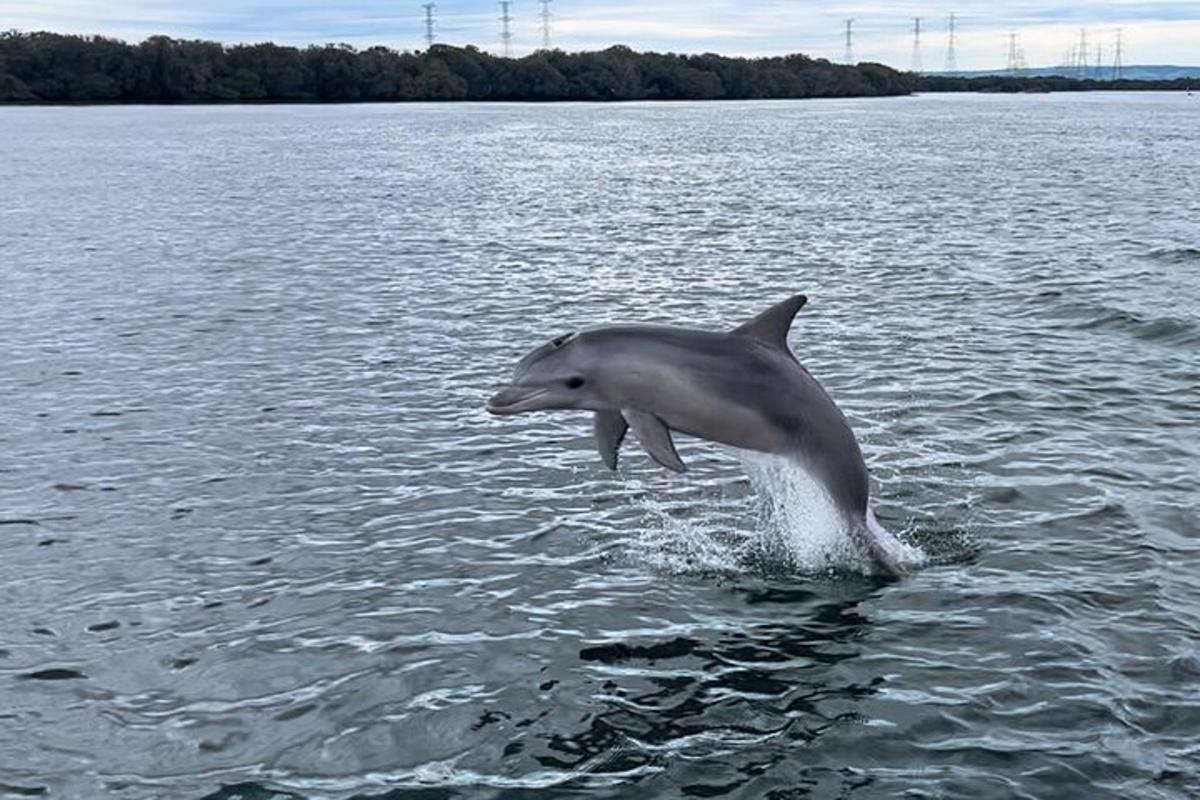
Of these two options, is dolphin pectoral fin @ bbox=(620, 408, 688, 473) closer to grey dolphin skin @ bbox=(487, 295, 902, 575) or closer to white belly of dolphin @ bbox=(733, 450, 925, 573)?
grey dolphin skin @ bbox=(487, 295, 902, 575)

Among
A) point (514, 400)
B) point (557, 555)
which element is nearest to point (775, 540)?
point (557, 555)

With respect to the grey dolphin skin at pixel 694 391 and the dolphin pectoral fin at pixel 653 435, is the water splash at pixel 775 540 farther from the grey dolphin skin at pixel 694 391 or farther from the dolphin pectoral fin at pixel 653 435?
the dolphin pectoral fin at pixel 653 435

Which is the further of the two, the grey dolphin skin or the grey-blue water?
the grey dolphin skin

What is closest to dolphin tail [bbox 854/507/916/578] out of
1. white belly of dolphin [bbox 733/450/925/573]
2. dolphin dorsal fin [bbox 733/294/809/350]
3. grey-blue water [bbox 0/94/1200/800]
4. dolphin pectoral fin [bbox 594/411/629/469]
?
white belly of dolphin [bbox 733/450/925/573]

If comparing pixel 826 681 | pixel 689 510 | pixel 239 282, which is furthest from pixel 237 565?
pixel 239 282

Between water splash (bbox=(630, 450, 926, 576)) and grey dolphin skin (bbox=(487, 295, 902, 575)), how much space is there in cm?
29

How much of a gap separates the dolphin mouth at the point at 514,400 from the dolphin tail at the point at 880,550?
144 inches

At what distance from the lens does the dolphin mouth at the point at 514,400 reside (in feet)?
43.1

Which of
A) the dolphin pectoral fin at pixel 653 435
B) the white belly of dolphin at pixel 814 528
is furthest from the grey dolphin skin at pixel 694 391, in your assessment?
the white belly of dolphin at pixel 814 528

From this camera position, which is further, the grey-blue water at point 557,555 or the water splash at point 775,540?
the water splash at point 775,540

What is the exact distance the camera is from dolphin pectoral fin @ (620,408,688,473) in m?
12.8

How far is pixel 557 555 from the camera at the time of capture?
48.2 ft

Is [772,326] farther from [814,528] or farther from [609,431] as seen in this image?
[814,528]

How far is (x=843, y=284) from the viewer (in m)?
35.5
